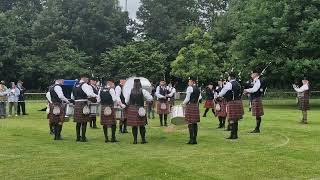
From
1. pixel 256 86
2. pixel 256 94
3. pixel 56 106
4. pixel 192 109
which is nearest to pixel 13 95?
pixel 56 106

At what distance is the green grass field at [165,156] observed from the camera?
886 cm

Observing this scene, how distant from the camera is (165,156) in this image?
10648mm

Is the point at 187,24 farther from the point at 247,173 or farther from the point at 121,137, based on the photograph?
the point at 247,173

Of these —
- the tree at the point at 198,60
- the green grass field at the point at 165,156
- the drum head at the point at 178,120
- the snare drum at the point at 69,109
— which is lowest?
the green grass field at the point at 165,156

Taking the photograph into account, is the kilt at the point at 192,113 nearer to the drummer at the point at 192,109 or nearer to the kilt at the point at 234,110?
the drummer at the point at 192,109

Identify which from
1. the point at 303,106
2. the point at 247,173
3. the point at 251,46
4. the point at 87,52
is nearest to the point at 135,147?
the point at 247,173

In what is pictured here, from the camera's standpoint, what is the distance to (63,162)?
989 cm

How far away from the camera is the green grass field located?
29.1 feet

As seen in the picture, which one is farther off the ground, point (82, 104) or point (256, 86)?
point (256, 86)

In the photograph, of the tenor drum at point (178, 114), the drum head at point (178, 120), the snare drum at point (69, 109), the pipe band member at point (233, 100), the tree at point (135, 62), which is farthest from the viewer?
the tree at point (135, 62)

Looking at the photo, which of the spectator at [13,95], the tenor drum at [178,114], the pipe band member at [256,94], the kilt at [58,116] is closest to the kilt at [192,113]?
the tenor drum at [178,114]

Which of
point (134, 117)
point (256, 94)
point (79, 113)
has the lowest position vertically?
point (134, 117)

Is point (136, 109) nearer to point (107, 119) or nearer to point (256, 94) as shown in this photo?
point (107, 119)

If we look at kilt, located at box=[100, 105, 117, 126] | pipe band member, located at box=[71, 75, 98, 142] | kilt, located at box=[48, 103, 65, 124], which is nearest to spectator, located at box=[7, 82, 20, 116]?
kilt, located at box=[48, 103, 65, 124]
